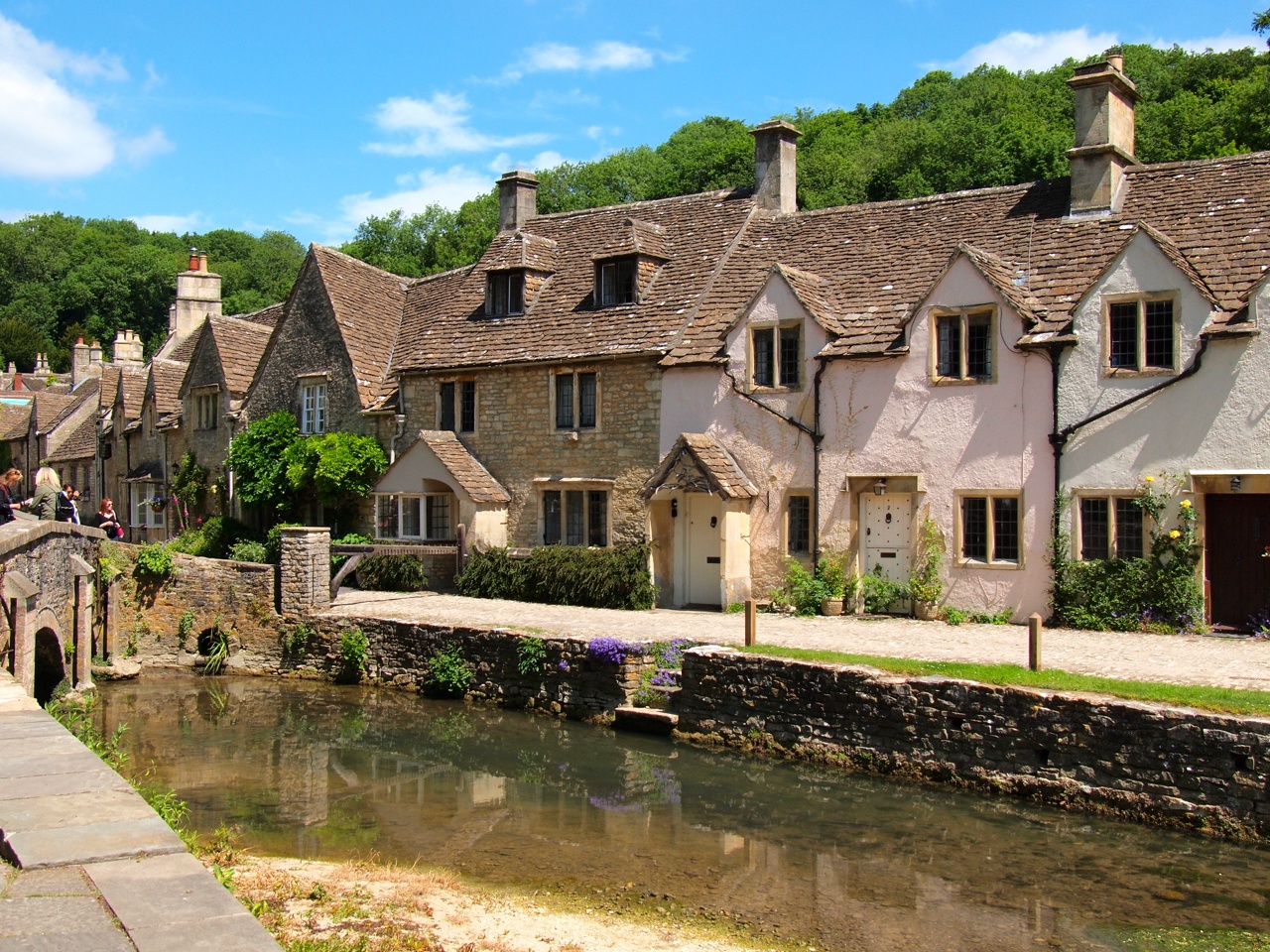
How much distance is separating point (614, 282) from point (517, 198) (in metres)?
6.17

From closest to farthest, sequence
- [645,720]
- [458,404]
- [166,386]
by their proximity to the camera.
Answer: [645,720] → [458,404] → [166,386]

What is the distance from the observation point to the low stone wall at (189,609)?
24438 mm

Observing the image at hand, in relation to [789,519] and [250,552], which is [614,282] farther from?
[250,552]

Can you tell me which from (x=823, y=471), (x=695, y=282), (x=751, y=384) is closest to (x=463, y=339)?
(x=695, y=282)

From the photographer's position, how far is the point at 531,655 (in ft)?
63.4

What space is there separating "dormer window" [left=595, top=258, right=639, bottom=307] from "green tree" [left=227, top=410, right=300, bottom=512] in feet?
32.1

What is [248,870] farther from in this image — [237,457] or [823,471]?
[237,457]

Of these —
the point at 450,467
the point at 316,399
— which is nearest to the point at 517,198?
the point at 316,399

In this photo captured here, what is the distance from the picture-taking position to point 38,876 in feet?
18.1

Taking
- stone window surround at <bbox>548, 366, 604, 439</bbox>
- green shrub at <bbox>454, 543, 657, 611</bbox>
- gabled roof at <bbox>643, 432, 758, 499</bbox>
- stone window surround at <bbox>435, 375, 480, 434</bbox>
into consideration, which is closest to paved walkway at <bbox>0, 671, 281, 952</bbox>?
gabled roof at <bbox>643, 432, 758, 499</bbox>

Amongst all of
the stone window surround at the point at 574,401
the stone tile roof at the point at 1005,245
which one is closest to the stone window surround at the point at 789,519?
the stone tile roof at the point at 1005,245

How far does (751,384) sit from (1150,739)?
1258 cm

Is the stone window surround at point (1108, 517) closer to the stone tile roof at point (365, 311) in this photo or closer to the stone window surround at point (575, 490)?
the stone window surround at point (575, 490)

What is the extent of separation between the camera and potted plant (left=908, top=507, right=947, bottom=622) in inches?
843
